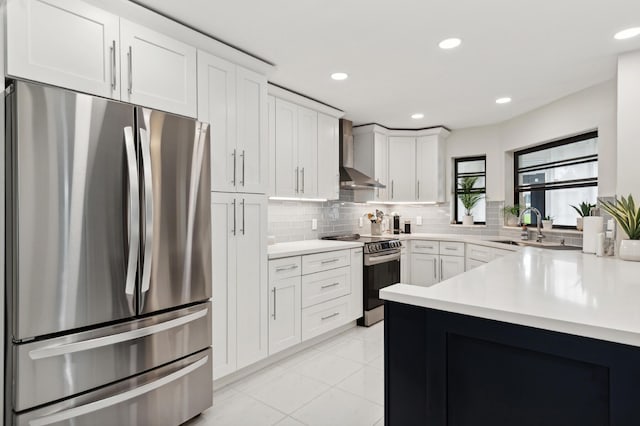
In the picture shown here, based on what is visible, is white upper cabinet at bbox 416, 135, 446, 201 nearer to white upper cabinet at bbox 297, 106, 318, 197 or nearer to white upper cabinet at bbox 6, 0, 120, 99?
white upper cabinet at bbox 297, 106, 318, 197

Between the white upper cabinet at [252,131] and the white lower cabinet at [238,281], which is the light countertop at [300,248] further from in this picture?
the white upper cabinet at [252,131]

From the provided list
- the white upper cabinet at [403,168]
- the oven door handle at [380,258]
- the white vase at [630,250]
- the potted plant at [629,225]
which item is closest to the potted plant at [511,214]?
the white upper cabinet at [403,168]

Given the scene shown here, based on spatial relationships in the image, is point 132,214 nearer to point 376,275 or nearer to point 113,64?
point 113,64

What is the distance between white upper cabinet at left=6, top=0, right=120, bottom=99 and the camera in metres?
1.58

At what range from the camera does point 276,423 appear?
214 cm

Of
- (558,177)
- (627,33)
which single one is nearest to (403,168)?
(558,177)

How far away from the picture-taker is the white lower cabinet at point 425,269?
4805 mm

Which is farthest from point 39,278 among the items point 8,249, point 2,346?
point 2,346

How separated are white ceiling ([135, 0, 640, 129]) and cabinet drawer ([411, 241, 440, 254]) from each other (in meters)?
1.97

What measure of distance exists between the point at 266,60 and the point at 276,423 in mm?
2615

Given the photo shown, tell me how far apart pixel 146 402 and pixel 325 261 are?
199 cm

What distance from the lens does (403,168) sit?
17.0ft

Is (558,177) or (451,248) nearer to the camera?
(558,177)

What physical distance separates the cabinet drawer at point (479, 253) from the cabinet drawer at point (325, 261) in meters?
1.72
